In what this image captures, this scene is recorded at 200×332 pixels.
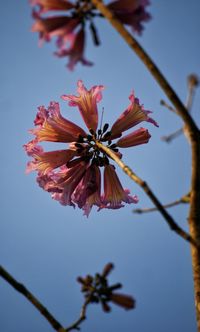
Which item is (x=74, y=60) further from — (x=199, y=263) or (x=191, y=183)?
(x=199, y=263)

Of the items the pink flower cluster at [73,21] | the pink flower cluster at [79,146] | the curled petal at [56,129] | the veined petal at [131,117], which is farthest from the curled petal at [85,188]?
the pink flower cluster at [73,21]

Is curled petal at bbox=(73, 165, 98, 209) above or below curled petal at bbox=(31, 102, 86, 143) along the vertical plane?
below

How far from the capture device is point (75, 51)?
3340 mm

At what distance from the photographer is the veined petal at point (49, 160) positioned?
20.4ft

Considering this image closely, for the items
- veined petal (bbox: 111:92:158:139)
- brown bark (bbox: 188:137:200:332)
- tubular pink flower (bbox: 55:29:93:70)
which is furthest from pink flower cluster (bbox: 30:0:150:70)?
veined petal (bbox: 111:92:158:139)

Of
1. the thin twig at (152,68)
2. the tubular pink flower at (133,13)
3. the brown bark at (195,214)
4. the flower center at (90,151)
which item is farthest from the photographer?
the flower center at (90,151)

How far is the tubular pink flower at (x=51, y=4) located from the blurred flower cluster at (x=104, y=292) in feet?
7.35

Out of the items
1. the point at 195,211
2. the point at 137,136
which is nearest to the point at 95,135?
the point at 137,136

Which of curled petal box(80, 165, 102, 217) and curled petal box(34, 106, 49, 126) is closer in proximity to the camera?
curled petal box(34, 106, 49, 126)

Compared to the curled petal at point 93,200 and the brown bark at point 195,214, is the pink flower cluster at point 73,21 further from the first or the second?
the curled petal at point 93,200

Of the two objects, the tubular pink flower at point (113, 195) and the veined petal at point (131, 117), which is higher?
the veined petal at point (131, 117)

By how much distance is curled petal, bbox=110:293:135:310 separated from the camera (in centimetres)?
274

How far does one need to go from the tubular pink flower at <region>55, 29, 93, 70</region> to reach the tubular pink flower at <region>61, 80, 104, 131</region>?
2.77m

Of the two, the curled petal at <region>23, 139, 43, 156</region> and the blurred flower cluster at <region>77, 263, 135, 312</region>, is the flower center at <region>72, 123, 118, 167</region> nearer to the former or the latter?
the curled petal at <region>23, 139, 43, 156</region>
